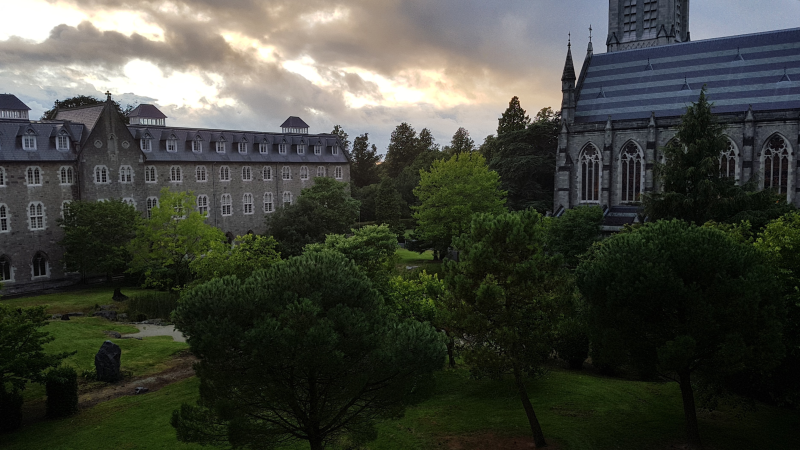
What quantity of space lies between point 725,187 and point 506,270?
22.7 m

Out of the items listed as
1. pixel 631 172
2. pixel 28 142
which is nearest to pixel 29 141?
pixel 28 142

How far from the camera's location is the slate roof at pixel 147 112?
228ft

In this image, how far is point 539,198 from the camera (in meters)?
58.5

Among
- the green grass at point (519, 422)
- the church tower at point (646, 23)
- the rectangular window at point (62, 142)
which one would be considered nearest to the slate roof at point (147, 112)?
the rectangular window at point (62, 142)

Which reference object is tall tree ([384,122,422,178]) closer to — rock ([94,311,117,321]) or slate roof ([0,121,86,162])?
slate roof ([0,121,86,162])

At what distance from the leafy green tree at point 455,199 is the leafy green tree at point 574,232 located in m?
8.63

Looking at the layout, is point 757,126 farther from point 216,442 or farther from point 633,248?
point 216,442

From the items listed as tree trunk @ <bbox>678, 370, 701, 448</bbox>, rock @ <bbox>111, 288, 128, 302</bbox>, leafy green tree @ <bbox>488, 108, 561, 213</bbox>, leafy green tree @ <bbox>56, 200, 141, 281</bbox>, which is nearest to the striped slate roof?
leafy green tree @ <bbox>488, 108, 561, 213</bbox>

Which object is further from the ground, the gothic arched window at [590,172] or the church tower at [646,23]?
the church tower at [646,23]

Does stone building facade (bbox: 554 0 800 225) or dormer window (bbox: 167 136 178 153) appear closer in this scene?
stone building facade (bbox: 554 0 800 225)

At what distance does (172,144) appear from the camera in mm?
54938

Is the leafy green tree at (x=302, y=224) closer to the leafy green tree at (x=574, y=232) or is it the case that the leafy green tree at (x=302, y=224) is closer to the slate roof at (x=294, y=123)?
the leafy green tree at (x=574, y=232)

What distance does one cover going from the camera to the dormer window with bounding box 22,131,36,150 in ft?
144

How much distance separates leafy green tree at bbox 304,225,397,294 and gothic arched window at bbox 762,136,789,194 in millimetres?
35286
